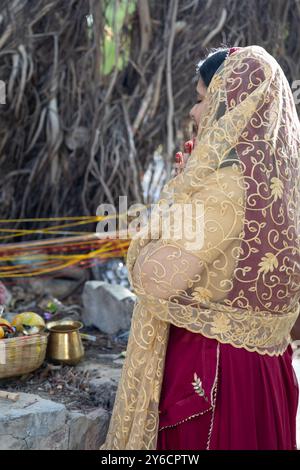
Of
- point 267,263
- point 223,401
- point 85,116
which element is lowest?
point 223,401

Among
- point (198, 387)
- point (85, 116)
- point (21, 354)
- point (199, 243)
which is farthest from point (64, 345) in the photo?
point (85, 116)

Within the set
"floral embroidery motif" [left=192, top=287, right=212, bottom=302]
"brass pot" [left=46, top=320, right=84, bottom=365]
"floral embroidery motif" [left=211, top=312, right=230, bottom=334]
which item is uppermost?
"floral embroidery motif" [left=192, top=287, right=212, bottom=302]

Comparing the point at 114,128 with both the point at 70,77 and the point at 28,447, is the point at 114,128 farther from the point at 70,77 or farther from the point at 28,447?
the point at 28,447

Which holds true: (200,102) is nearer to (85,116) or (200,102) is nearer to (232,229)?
(232,229)

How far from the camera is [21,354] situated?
2.15 metres

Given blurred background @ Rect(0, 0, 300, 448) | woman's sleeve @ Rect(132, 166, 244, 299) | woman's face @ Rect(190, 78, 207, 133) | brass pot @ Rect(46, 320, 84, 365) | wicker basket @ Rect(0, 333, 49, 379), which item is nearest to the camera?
woman's sleeve @ Rect(132, 166, 244, 299)

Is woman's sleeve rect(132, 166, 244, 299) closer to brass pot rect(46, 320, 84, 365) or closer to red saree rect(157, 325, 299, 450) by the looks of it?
red saree rect(157, 325, 299, 450)

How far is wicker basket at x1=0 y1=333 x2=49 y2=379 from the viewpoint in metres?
2.10

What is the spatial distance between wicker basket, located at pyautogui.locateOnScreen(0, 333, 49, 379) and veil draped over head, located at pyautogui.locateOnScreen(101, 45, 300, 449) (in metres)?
0.79

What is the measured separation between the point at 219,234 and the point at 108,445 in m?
0.78

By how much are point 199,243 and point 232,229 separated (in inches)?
3.6

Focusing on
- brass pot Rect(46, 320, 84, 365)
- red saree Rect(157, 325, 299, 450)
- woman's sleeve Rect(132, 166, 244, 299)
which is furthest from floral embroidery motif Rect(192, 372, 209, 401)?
brass pot Rect(46, 320, 84, 365)

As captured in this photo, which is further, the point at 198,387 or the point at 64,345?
the point at 64,345

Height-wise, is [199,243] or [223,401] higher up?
[199,243]
